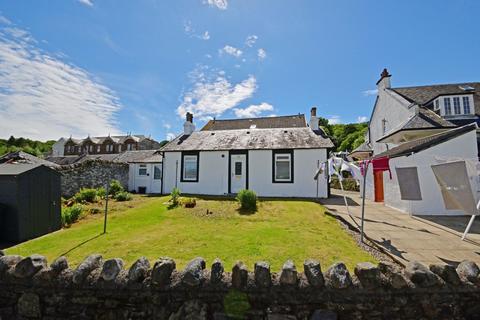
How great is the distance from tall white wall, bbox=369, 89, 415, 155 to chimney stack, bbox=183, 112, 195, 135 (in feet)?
50.2

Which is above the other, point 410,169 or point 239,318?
point 410,169

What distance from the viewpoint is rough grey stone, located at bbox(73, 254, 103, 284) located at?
109 inches

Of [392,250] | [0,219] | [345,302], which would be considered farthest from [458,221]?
[0,219]

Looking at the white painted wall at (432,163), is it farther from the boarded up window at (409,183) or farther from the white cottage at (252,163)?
the white cottage at (252,163)

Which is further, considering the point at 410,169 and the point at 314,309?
the point at 410,169

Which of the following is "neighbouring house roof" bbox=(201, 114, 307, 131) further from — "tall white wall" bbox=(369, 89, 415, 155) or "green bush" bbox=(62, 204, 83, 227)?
"green bush" bbox=(62, 204, 83, 227)

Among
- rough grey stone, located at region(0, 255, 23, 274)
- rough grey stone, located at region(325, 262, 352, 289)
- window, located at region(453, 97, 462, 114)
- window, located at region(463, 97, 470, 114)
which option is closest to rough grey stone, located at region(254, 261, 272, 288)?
rough grey stone, located at region(325, 262, 352, 289)

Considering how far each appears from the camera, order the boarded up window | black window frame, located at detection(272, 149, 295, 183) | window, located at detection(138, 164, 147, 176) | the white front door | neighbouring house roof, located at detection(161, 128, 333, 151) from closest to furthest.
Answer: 1. the boarded up window
2. black window frame, located at detection(272, 149, 295, 183)
3. neighbouring house roof, located at detection(161, 128, 333, 151)
4. the white front door
5. window, located at detection(138, 164, 147, 176)

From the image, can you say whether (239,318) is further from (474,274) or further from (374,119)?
(374,119)

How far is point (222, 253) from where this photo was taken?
501 centimetres

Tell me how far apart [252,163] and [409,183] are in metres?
9.51

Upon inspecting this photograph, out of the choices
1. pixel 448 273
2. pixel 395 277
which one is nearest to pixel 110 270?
pixel 395 277

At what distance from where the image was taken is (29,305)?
9.40ft

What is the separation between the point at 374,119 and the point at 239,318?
1996 cm
